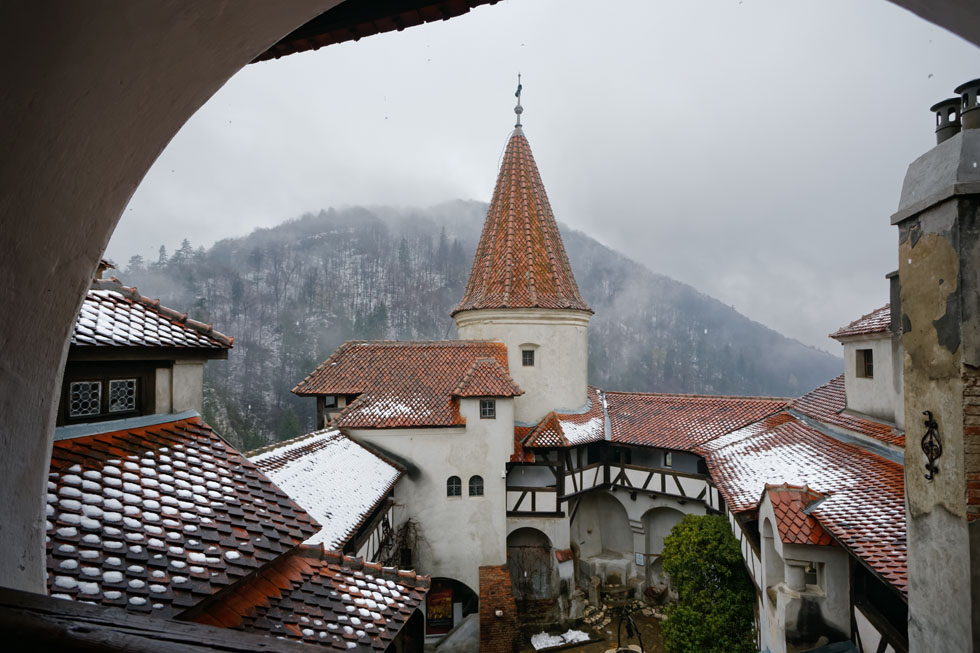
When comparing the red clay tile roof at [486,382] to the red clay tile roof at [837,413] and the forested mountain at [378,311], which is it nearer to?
the red clay tile roof at [837,413]

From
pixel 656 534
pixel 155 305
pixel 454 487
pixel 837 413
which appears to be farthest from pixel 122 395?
pixel 656 534

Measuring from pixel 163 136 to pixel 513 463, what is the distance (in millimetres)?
13931

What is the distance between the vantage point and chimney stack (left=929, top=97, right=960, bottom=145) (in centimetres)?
363

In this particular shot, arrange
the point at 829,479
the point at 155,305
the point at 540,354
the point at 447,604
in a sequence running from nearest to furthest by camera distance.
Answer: the point at 155,305 → the point at 829,479 → the point at 447,604 → the point at 540,354

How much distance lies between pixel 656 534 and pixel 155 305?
16.1m

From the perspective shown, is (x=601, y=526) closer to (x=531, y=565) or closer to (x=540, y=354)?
(x=531, y=565)

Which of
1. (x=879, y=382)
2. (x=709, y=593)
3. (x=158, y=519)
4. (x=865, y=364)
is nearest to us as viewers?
(x=158, y=519)

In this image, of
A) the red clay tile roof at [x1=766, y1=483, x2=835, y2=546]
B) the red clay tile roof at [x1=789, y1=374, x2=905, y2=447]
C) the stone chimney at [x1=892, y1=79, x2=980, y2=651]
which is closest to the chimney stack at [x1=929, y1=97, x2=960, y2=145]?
the stone chimney at [x1=892, y1=79, x2=980, y2=651]

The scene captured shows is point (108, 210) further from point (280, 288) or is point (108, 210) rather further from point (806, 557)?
point (280, 288)

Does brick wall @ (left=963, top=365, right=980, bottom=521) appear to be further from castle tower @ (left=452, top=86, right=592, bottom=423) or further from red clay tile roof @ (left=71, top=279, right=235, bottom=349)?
castle tower @ (left=452, top=86, right=592, bottom=423)

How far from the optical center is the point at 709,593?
32.3 feet

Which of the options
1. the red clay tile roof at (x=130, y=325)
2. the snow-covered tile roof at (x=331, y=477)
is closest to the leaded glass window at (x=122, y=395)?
the red clay tile roof at (x=130, y=325)

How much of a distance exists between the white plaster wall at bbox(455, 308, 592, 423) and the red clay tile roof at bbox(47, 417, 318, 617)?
1117cm

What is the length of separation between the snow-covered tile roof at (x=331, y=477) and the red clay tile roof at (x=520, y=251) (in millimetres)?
6292
